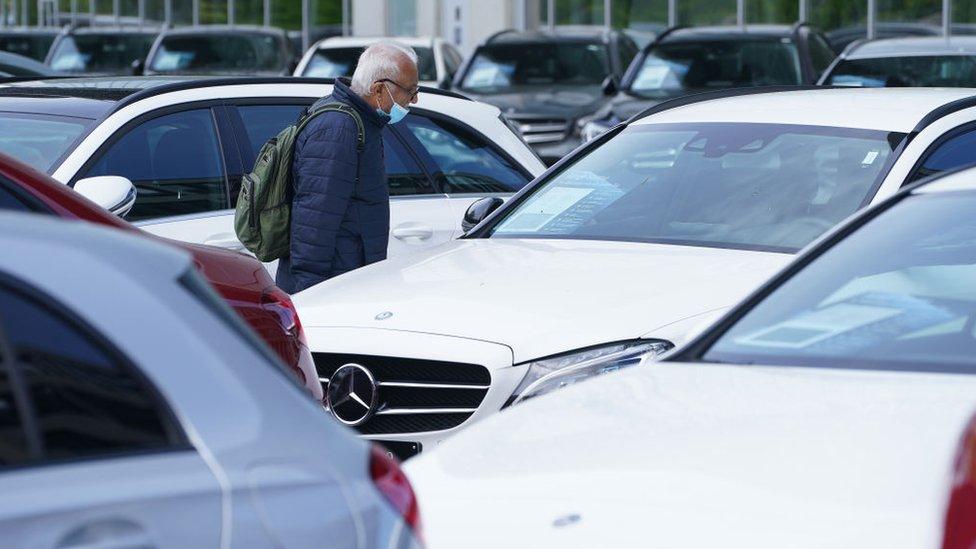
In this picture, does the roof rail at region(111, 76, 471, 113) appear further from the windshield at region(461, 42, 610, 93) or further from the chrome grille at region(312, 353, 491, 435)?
the windshield at region(461, 42, 610, 93)

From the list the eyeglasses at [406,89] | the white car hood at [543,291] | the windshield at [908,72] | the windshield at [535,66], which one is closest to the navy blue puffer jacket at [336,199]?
the eyeglasses at [406,89]

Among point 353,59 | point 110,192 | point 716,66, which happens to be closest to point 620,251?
point 110,192

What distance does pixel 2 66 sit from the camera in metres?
13.1

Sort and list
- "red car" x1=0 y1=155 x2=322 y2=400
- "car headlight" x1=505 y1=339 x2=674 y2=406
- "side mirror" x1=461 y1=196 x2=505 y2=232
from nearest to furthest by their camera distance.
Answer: "red car" x1=0 y1=155 x2=322 y2=400, "car headlight" x1=505 y1=339 x2=674 y2=406, "side mirror" x1=461 y1=196 x2=505 y2=232

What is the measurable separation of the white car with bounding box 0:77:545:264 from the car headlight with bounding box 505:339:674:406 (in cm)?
237

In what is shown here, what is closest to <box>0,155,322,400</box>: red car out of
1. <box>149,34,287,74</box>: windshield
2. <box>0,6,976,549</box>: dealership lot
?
<box>0,6,976,549</box>: dealership lot

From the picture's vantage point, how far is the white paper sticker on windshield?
396cm

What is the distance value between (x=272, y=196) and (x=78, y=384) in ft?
13.1

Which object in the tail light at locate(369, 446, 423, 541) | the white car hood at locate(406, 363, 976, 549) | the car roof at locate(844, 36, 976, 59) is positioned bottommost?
the car roof at locate(844, 36, 976, 59)

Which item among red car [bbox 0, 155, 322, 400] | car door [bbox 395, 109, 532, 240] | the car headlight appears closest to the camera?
red car [bbox 0, 155, 322, 400]

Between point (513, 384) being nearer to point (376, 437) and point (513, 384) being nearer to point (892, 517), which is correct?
point (376, 437)

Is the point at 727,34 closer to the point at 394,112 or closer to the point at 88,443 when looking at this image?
the point at 394,112

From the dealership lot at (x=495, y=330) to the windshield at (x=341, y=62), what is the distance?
41.1 feet

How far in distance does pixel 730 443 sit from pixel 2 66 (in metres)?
10.9
